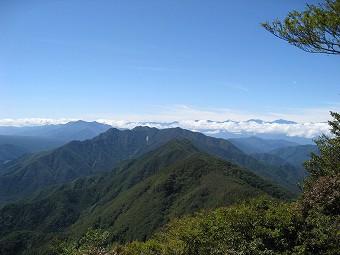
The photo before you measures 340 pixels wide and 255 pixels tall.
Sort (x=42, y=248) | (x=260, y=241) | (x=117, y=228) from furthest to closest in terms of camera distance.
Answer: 1. (x=42, y=248)
2. (x=117, y=228)
3. (x=260, y=241)

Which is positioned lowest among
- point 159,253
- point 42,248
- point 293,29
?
point 42,248

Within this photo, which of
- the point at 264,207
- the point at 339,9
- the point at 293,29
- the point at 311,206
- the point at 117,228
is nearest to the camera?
the point at 339,9

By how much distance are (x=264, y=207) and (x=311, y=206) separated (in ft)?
17.0

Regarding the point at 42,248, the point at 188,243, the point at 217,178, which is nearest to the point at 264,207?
the point at 188,243

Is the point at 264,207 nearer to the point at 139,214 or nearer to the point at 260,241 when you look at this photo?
the point at 260,241

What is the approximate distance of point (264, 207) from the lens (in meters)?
32.2

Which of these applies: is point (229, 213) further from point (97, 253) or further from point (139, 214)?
point (139, 214)

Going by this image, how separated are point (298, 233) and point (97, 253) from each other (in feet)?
53.4

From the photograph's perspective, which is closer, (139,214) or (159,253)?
(159,253)

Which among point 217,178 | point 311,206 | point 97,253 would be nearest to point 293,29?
point 311,206

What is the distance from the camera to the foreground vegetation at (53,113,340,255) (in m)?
23.8

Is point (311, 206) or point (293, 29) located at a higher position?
point (293, 29)

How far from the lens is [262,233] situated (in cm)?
2586

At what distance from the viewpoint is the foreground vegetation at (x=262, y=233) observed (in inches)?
937
